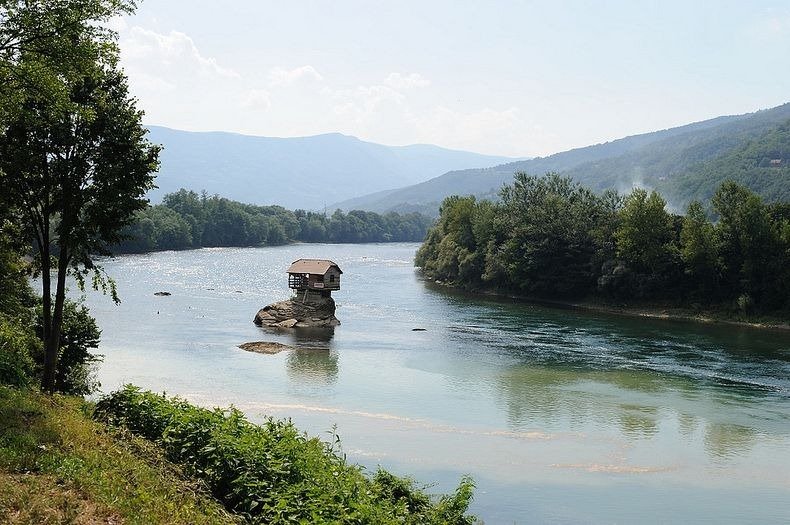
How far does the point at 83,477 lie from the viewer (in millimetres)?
14086

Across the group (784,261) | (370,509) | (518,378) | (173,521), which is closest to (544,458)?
(518,378)

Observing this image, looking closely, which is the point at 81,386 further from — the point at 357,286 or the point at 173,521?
the point at 357,286

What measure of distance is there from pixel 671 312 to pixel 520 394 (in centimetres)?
4904

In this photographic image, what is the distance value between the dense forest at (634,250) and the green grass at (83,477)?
81.6 meters

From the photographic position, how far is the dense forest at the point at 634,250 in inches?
3376

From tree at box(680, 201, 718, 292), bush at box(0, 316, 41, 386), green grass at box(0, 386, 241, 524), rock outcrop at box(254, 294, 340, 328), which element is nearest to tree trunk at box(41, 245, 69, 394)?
bush at box(0, 316, 41, 386)

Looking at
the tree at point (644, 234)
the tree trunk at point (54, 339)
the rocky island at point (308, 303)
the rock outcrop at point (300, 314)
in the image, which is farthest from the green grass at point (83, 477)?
the tree at point (644, 234)

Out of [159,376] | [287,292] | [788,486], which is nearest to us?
[788,486]

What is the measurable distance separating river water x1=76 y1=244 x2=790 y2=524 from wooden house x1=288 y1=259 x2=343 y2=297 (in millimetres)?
5270

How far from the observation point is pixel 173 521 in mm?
13281

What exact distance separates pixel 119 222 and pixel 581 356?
43.4 meters

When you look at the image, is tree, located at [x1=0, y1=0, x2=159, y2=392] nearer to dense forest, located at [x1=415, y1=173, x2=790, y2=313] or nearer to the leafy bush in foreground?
the leafy bush in foreground

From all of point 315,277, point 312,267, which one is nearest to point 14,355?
point 315,277

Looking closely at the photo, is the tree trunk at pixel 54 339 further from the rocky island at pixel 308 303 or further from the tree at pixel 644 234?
the tree at pixel 644 234
